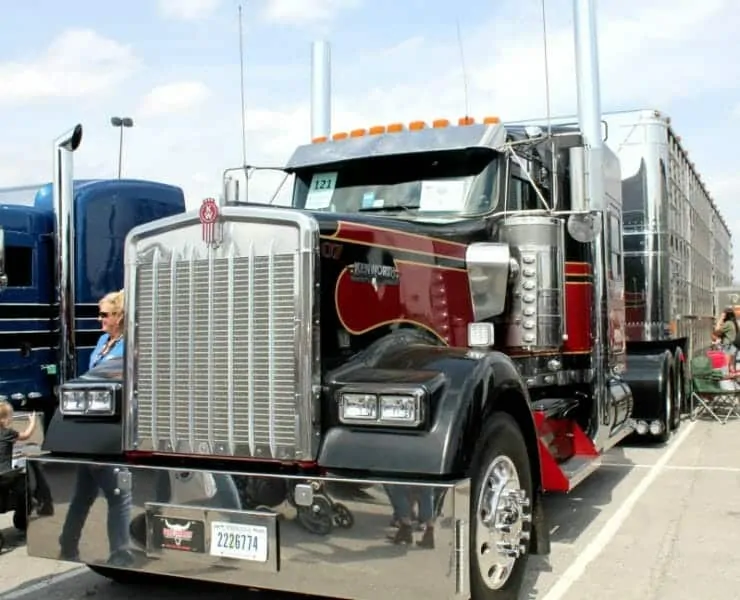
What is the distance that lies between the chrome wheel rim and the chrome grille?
888mm

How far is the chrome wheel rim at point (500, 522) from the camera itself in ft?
12.9

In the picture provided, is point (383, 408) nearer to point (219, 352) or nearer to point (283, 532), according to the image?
point (283, 532)

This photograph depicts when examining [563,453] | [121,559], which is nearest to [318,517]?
[121,559]

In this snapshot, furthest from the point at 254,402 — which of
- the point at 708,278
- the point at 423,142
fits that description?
the point at 708,278

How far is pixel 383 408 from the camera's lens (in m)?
3.65

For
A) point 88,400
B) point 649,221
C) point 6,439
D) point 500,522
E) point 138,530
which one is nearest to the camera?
point 138,530

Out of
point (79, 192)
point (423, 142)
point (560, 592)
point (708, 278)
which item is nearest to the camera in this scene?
point (560, 592)

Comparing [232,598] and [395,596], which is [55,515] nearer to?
[232,598]

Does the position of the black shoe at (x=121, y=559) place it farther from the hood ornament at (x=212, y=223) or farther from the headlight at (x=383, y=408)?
the hood ornament at (x=212, y=223)

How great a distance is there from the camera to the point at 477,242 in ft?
17.5

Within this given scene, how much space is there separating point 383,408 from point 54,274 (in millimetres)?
6178

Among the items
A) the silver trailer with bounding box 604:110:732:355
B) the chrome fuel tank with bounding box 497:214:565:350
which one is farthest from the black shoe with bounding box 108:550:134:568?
the silver trailer with bounding box 604:110:732:355

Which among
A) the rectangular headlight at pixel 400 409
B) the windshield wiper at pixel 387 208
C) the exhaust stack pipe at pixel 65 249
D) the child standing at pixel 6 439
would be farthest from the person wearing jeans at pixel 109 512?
the exhaust stack pipe at pixel 65 249

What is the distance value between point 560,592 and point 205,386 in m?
2.23
